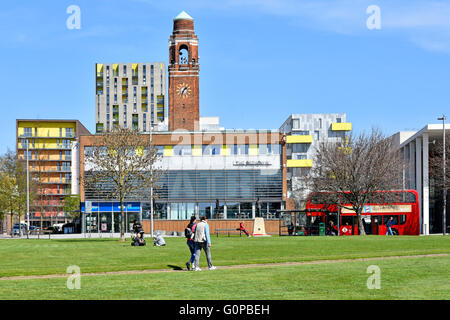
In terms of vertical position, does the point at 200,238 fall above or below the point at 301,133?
below

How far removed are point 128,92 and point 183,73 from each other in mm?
67505

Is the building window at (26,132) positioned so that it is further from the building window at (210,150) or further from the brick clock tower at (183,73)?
the building window at (210,150)

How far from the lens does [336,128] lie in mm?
131125

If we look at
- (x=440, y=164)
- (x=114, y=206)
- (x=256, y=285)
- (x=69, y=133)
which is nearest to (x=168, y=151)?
(x=114, y=206)

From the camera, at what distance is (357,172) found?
63.8m

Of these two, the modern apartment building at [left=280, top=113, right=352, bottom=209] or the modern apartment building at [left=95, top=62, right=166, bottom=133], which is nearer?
the modern apartment building at [left=280, top=113, right=352, bottom=209]

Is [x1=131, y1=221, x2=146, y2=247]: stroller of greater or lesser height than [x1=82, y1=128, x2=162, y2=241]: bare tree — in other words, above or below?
below

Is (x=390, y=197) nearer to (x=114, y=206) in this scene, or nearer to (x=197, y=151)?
(x=197, y=151)

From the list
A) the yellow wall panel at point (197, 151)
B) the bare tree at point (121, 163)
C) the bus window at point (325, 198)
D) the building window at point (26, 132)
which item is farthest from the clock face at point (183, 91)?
the bare tree at point (121, 163)

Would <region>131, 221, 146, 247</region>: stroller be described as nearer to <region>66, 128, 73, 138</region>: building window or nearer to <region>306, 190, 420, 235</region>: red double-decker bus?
<region>306, 190, 420, 235</region>: red double-decker bus

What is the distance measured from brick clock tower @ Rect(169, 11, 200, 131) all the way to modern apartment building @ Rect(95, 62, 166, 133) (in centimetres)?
6459

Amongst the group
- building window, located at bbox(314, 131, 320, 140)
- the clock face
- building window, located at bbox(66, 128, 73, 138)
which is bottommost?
building window, located at bbox(314, 131, 320, 140)

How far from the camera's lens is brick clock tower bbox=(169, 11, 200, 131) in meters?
106

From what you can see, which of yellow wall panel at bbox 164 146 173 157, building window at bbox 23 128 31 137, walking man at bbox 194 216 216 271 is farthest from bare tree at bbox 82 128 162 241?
building window at bbox 23 128 31 137
